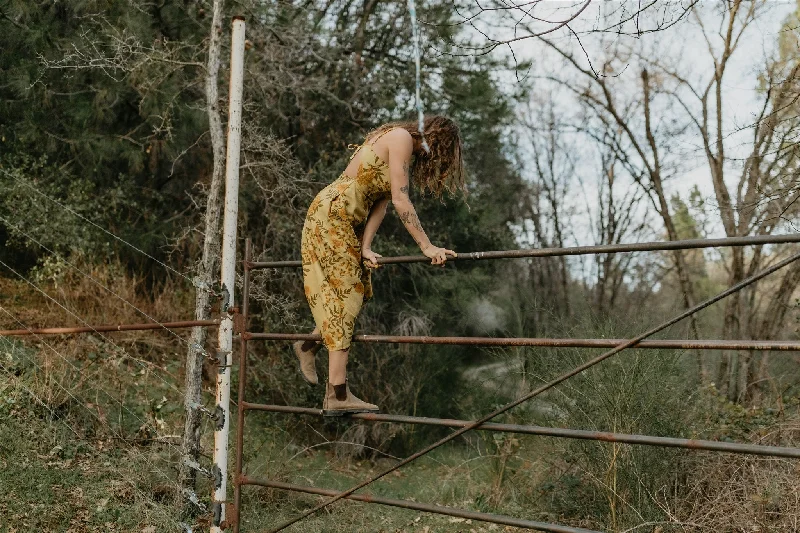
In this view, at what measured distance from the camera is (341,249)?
3326 millimetres

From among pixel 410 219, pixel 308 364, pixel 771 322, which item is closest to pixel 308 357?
pixel 308 364

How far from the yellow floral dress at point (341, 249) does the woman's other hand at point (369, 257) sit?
3 cm

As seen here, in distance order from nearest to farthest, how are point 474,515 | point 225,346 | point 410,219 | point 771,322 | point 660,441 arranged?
point 660,441 < point 474,515 < point 410,219 < point 225,346 < point 771,322

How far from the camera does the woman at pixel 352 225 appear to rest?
323 centimetres

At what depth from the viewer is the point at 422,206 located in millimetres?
10812

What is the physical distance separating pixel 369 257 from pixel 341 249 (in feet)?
0.43

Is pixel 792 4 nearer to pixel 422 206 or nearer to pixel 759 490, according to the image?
pixel 422 206

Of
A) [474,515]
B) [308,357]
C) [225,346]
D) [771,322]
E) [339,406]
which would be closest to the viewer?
[474,515]

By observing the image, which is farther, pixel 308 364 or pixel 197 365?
pixel 197 365

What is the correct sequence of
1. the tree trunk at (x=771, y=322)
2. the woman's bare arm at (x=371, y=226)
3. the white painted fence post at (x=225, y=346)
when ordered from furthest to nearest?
the tree trunk at (x=771, y=322), the white painted fence post at (x=225, y=346), the woman's bare arm at (x=371, y=226)

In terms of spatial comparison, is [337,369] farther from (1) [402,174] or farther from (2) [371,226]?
(1) [402,174]

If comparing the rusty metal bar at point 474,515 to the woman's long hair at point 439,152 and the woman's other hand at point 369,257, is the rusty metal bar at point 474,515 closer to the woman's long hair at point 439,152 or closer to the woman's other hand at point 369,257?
the woman's other hand at point 369,257

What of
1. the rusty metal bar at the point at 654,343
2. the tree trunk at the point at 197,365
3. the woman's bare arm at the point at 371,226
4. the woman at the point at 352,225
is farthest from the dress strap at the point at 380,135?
the tree trunk at the point at 197,365

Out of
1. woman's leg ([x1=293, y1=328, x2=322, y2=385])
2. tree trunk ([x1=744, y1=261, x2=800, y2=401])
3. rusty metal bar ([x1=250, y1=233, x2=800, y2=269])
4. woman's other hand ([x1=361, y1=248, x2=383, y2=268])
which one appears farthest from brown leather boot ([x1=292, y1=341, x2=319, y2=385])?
tree trunk ([x1=744, y1=261, x2=800, y2=401])
